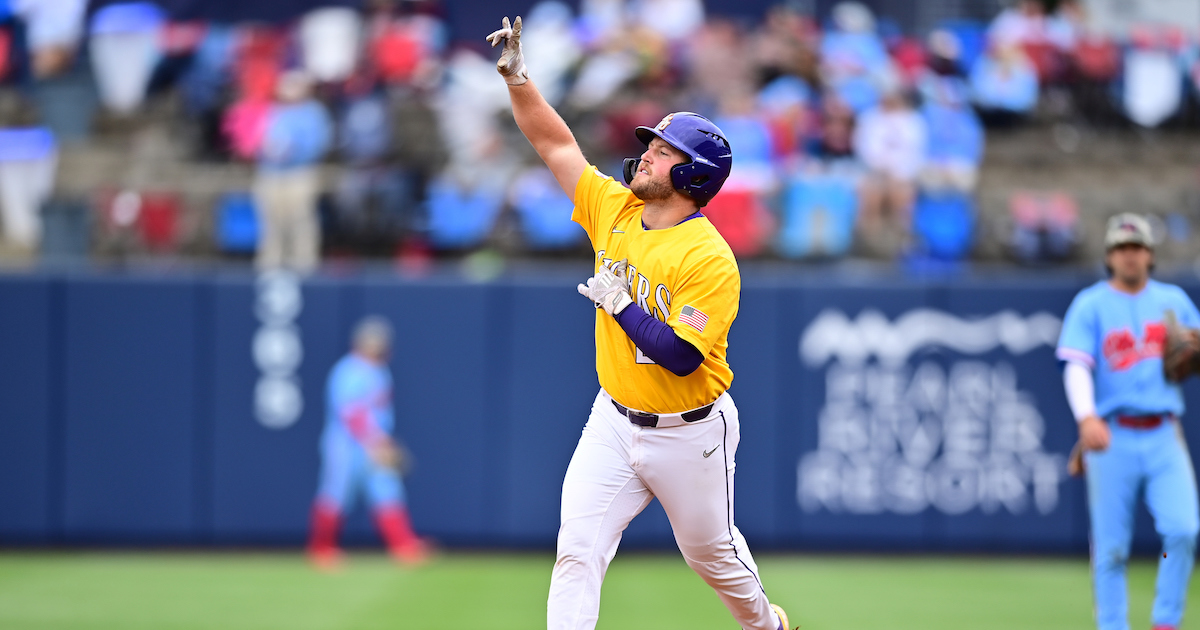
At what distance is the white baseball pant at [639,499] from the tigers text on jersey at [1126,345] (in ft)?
7.70

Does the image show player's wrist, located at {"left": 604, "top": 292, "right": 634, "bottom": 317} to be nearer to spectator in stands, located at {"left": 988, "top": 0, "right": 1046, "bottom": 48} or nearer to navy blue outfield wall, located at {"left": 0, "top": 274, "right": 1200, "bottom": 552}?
navy blue outfield wall, located at {"left": 0, "top": 274, "right": 1200, "bottom": 552}

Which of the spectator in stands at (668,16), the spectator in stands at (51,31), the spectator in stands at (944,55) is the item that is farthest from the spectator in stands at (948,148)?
the spectator in stands at (51,31)

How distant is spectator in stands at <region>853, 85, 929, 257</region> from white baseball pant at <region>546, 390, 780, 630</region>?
8.15m

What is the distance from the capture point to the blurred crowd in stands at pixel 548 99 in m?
12.8

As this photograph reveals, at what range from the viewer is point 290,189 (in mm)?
12836

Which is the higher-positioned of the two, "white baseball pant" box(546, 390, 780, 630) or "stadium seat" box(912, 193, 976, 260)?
"stadium seat" box(912, 193, 976, 260)

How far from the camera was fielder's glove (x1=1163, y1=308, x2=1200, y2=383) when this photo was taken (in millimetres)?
6211

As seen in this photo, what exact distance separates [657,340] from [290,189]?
9027 mm

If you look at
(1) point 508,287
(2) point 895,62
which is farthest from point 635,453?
(2) point 895,62

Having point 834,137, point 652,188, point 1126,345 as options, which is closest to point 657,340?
point 652,188

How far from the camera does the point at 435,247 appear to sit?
12914 mm

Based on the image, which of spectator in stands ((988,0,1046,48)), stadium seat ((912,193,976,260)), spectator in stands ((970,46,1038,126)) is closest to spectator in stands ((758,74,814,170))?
stadium seat ((912,193,976,260))

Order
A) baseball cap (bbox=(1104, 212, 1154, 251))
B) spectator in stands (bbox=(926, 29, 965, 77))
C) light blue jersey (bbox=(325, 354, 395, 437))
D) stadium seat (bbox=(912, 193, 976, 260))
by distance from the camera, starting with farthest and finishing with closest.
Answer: spectator in stands (bbox=(926, 29, 965, 77))
stadium seat (bbox=(912, 193, 976, 260))
light blue jersey (bbox=(325, 354, 395, 437))
baseball cap (bbox=(1104, 212, 1154, 251))

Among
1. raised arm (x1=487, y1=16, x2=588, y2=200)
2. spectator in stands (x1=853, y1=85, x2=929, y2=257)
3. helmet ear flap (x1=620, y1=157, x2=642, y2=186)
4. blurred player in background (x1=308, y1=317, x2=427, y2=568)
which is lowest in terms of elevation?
blurred player in background (x1=308, y1=317, x2=427, y2=568)
